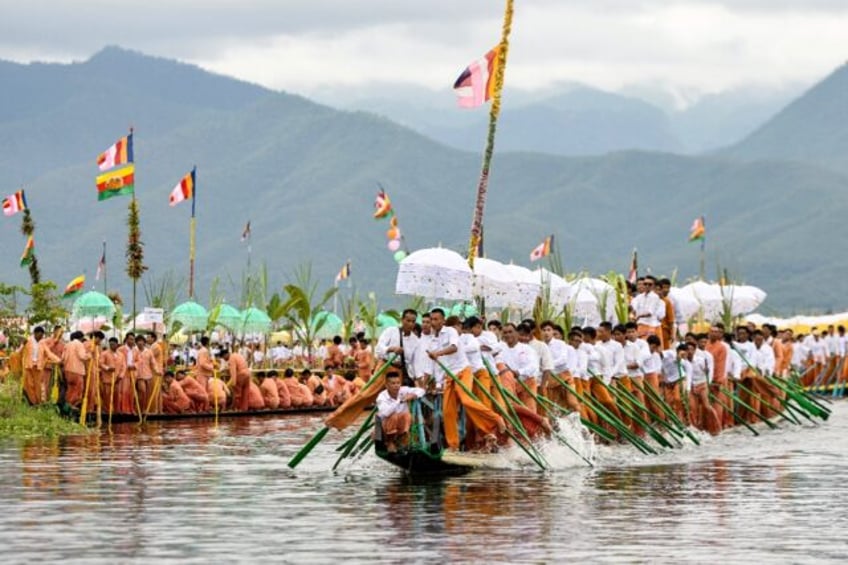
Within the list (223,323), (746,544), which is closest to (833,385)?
(223,323)

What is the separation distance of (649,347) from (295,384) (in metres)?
12.9

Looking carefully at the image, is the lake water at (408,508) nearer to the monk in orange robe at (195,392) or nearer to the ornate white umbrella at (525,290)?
the ornate white umbrella at (525,290)

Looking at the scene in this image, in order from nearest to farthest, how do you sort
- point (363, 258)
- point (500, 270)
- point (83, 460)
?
point (83, 460) < point (500, 270) < point (363, 258)

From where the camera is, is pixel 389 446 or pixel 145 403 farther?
pixel 145 403

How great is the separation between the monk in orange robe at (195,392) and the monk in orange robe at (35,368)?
4.72 meters

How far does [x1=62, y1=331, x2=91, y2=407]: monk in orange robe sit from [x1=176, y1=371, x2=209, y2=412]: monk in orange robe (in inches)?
151

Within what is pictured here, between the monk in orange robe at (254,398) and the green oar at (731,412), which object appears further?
the monk in orange robe at (254,398)

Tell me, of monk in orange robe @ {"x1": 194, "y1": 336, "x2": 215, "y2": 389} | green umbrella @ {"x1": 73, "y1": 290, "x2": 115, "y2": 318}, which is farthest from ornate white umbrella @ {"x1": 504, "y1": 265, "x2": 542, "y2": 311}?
green umbrella @ {"x1": 73, "y1": 290, "x2": 115, "y2": 318}

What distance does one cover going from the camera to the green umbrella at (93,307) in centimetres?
4828

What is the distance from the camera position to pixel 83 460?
24.1 m

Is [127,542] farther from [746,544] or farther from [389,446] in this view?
[389,446]

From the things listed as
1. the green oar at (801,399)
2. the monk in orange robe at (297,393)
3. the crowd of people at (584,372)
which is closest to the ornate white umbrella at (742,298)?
the crowd of people at (584,372)

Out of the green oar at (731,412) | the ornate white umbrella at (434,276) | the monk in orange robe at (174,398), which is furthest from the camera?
the monk in orange robe at (174,398)

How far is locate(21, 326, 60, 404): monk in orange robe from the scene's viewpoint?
32.0 m
